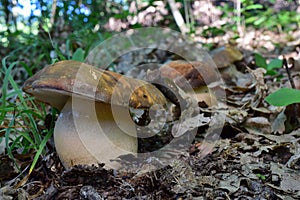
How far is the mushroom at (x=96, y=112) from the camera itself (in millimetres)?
1649

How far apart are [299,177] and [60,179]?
50.9 inches

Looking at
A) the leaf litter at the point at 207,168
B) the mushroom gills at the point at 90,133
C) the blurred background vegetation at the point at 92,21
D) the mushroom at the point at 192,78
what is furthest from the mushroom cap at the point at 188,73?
the blurred background vegetation at the point at 92,21

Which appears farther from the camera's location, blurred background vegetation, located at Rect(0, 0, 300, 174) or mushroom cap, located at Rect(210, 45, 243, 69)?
mushroom cap, located at Rect(210, 45, 243, 69)

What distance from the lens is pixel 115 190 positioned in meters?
1.57

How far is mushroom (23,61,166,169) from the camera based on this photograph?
165 centimetres

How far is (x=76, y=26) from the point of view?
389cm

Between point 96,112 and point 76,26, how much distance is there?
2.38m

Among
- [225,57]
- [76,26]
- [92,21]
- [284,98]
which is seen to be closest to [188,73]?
[284,98]

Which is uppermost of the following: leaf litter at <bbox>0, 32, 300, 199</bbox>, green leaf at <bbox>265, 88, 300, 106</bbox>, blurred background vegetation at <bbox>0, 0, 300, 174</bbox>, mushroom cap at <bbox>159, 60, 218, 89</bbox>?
blurred background vegetation at <bbox>0, 0, 300, 174</bbox>

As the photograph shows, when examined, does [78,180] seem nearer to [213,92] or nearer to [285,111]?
[213,92]

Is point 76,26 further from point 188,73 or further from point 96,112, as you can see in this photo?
point 96,112

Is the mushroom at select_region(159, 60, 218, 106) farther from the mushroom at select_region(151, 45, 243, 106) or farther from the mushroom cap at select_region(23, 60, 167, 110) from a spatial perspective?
the mushroom cap at select_region(23, 60, 167, 110)

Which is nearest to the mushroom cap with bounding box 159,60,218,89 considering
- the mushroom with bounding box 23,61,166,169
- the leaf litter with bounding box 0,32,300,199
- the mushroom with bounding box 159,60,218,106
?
the mushroom with bounding box 159,60,218,106

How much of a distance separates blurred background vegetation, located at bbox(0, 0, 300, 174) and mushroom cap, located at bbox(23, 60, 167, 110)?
1.66ft
